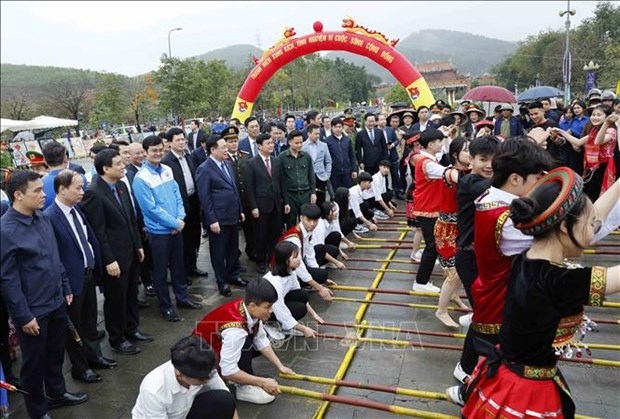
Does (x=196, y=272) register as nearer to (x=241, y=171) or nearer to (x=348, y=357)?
(x=241, y=171)

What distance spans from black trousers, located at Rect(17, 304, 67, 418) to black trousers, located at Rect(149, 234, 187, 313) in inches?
47.1

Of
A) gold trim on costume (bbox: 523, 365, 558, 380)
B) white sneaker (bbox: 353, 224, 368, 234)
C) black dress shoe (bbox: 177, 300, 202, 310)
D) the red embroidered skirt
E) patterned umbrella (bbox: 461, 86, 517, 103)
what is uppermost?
patterned umbrella (bbox: 461, 86, 517, 103)

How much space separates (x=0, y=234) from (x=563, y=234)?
9.30 feet

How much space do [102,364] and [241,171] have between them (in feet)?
8.42

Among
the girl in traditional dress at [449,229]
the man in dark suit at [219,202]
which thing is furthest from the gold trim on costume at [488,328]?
the man in dark suit at [219,202]

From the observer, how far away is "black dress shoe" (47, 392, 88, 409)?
2980 mm

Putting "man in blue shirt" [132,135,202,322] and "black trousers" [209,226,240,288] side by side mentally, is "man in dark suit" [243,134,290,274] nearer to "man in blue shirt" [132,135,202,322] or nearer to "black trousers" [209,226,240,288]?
"black trousers" [209,226,240,288]

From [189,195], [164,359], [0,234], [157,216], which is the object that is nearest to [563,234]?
[0,234]

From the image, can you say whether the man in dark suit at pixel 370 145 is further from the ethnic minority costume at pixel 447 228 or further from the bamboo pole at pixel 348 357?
the ethnic minority costume at pixel 447 228

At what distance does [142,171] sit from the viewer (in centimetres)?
406

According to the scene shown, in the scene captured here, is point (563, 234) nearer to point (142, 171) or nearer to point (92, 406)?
point (92, 406)

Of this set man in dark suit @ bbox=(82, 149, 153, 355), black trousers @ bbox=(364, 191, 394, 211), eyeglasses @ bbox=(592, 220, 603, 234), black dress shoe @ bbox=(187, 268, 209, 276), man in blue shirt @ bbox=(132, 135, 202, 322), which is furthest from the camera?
black trousers @ bbox=(364, 191, 394, 211)

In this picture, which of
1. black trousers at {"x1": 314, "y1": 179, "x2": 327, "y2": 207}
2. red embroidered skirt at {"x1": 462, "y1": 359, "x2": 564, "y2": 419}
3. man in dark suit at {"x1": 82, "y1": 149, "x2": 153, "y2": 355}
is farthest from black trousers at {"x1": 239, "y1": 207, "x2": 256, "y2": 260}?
red embroidered skirt at {"x1": 462, "y1": 359, "x2": 564, "y2": 419}

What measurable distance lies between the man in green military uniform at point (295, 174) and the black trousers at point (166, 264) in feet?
5.19
